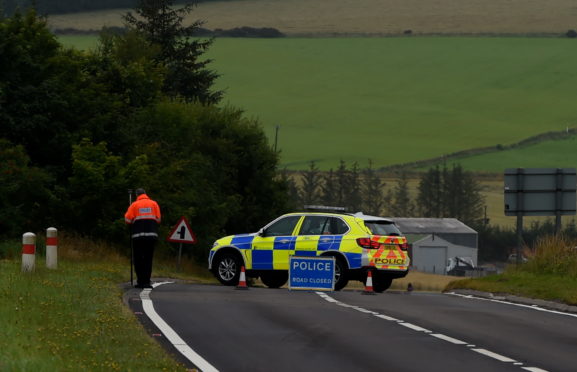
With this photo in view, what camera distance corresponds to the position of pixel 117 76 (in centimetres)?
5503

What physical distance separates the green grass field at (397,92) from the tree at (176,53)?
222ft

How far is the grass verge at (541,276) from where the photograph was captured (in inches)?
969

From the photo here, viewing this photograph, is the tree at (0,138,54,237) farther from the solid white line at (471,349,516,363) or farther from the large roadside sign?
the solid white line at (471,349,516,363)

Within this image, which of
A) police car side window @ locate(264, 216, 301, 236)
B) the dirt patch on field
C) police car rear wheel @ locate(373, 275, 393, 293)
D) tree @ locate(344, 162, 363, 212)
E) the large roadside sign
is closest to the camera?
police car rear wheel @ locate(373, 275, 393, 293)

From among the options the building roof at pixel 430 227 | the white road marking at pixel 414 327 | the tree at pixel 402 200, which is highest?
the white road marking at pixel 414 327

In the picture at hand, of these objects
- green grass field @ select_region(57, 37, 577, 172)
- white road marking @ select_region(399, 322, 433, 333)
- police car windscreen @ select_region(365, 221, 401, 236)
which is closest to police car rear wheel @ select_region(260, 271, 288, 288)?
police car windscreen @ select_region(365, 221, 401, 236)

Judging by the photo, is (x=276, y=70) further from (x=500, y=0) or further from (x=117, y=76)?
(x=117, y=76)

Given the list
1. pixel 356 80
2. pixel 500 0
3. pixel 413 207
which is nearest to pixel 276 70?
pixel 356 80

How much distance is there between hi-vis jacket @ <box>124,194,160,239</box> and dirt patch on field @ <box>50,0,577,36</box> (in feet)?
501

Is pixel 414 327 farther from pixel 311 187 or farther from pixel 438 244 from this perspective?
pixel 311 187

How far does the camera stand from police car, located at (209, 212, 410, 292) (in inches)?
1065

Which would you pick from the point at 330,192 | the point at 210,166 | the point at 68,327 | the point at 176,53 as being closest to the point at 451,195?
the point at 330,192

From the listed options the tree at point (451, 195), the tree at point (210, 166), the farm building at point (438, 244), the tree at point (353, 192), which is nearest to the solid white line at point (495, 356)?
the tree at point (210, 166)

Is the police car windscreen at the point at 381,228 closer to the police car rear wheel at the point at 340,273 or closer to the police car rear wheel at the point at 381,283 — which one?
the police car rear wheel at the point at 340,273
